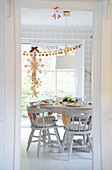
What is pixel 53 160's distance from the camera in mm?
3977

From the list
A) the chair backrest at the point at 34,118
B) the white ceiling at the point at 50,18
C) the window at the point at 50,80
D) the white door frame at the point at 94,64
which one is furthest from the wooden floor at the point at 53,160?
the white ceiling at the point at 50,18

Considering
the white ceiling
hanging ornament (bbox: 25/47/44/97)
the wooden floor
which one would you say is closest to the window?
hanging ornament (bbox: 25/47/44/97)

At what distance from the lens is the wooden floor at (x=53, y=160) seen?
364cm

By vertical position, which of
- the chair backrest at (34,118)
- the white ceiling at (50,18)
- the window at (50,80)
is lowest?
the chair backrest at (34,118)

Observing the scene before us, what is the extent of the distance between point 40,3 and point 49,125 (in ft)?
7.07

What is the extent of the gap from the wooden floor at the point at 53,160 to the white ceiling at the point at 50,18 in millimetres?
2783

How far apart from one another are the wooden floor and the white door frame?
2.17ft

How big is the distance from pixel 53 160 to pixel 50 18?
334 centimetres

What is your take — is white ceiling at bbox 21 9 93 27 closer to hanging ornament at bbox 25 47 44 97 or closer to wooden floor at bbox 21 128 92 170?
hanging ornament at bbox 25 47 44 97
